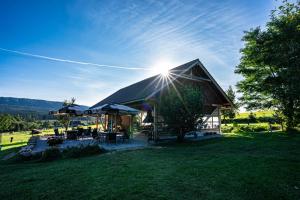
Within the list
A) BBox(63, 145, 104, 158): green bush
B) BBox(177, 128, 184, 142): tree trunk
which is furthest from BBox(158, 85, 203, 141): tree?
BBox(63, 145, 104, 158): green bush

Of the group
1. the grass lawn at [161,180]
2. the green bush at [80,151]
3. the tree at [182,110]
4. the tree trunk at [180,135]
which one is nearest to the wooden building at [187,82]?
the tree at [182,110]

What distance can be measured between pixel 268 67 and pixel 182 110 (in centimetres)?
1412

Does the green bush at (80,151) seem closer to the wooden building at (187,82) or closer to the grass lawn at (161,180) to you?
the grass lawn at (161,180)

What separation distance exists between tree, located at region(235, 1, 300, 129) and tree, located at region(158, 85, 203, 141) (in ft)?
25.5

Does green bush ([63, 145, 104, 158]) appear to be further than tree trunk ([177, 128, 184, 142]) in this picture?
No

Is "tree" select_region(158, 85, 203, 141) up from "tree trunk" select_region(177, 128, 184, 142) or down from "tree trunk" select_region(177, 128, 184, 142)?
up

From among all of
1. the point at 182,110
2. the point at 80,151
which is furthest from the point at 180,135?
the point at 80,151

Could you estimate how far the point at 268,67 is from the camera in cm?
1964

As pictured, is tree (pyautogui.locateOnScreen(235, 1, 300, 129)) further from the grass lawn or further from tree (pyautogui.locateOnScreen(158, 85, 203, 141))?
the grass lawn

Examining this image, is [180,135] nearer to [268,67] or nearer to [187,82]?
[187,82]

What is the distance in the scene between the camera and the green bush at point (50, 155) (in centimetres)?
808

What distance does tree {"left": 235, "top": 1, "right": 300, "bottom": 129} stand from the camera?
1538 centimetres

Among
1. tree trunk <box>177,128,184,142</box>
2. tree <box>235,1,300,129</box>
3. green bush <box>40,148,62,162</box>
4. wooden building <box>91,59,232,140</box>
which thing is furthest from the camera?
tree <box>235,1,300,129</box>

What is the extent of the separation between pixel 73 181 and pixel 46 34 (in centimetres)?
1018
